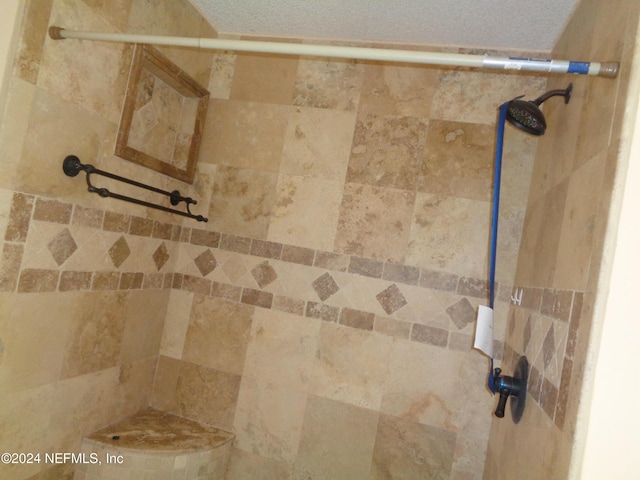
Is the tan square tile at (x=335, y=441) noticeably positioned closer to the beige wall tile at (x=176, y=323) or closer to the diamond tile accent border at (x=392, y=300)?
the diamond tile accent border at (x=392, y=300)

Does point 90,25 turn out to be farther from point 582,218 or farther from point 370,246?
point 582,218

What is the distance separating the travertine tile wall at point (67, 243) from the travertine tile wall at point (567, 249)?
5.08 feet

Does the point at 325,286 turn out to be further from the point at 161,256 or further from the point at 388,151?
the point at 161,256

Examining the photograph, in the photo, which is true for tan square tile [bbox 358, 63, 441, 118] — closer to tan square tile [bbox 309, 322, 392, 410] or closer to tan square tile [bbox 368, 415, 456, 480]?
tan square tile [bbox 309, 322, 392, 410]

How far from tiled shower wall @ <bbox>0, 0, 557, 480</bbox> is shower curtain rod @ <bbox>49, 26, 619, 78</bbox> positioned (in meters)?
0.30

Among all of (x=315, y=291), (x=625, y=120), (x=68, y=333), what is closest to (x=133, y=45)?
(x=68, y=333)

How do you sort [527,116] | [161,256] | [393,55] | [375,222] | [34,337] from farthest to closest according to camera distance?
[161,256]
[375,222]
[34,337]
[527,116]
[393,55]

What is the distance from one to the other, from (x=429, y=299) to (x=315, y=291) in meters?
0.50

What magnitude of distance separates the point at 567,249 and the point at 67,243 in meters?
1.58

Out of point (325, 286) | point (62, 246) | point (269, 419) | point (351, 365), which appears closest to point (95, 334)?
point (62, 246)

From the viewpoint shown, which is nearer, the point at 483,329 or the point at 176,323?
the point at 483,329

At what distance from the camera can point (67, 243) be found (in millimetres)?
1460

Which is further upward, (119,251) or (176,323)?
(119,251)

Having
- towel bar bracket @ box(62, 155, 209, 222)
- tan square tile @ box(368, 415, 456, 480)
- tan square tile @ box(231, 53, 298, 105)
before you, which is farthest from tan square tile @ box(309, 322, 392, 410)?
tan square tile @ box(231, 53, 298, 105)
